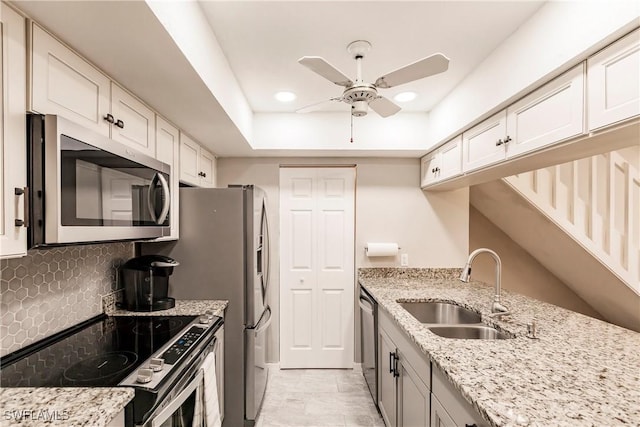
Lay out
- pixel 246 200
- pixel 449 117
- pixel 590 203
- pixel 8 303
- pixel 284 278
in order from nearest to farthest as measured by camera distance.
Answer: pixel 8 303 → pixel 246 200 → pixel 449 117 → pixel 590 203 → pixel 284 278

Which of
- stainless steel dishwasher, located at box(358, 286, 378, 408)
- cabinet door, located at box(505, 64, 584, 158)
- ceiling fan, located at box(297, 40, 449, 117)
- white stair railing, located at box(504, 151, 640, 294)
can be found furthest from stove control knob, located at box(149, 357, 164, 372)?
white stair railing, located at box(504, 151, 640, 294)

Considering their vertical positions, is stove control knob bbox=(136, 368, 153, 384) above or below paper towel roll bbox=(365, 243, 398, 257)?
below

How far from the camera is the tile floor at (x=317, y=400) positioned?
7.77ft

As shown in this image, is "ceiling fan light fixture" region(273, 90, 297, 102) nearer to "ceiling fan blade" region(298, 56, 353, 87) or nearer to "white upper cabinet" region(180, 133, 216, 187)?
"white upper cabinet" region(180, 133, 216, 187)

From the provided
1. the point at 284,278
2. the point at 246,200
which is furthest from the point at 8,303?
the point at 284,278

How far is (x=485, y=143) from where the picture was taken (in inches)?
78.4

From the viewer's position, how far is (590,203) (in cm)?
284

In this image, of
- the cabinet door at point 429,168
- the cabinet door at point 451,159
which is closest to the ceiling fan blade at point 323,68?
the cabinet door at point 451,159

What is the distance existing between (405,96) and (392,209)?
1161 mm

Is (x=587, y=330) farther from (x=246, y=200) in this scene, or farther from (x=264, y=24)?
(x=264, y=24)

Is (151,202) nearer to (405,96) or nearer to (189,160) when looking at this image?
(189,160)

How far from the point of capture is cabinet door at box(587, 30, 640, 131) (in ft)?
3.51

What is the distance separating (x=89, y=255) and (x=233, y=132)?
121 cm

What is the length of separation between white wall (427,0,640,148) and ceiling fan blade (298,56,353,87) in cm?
86
